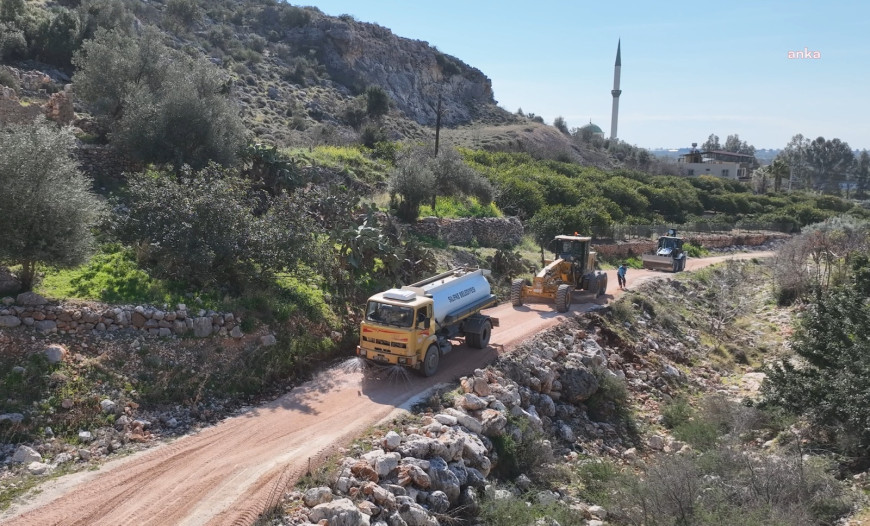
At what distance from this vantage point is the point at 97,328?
45.6 ft

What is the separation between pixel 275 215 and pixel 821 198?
79.8 metres

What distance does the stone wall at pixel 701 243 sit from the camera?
4075cm

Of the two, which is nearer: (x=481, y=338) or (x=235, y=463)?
(x=235, y=463)

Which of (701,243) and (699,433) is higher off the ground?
(701,243)

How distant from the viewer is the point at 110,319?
14.1m

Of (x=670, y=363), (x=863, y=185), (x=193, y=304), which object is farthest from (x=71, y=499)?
(x=863, y=185)

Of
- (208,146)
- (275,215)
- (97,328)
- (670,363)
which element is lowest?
(670,363)

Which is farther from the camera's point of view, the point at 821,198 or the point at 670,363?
the point at 821,198

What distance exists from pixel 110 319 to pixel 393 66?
76573mm

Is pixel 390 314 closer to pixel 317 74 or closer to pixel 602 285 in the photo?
pixel 602 285

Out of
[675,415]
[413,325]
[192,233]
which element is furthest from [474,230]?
[192,233]

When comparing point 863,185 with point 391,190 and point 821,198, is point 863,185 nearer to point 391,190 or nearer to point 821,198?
point 821,198

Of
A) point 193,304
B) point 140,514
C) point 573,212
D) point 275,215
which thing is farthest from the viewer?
point 573,212

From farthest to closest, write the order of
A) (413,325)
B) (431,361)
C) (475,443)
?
1. (431,361)
2. (413,325)
3. (475,443)
